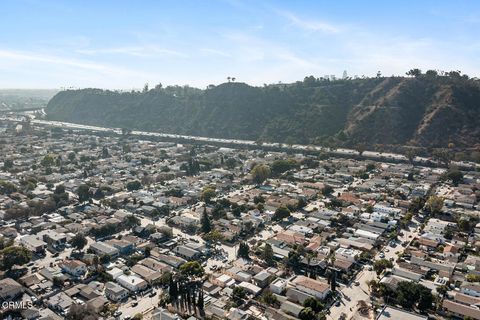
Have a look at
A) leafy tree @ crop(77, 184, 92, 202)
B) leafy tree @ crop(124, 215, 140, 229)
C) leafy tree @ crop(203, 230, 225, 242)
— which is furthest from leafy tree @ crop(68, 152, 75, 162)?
leafy tree @ crop(203, 230, 225, 242)

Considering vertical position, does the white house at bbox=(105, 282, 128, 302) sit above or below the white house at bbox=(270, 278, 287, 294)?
below

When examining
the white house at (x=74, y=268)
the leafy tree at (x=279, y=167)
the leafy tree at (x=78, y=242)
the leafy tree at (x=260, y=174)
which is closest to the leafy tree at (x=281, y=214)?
the leafy tree at (x=260, y=174)

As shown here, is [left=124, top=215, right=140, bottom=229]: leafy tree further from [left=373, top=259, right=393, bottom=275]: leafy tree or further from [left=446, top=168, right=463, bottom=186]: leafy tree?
[left=446, top=168, right=463, bottom=186]: leafy tree

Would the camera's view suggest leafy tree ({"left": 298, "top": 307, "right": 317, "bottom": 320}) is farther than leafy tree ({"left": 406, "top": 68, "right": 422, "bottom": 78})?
No

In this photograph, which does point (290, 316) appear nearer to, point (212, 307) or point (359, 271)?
point (212, 307)

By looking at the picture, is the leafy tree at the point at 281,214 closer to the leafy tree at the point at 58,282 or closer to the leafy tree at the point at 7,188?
the leafy tree at the point at 58,282

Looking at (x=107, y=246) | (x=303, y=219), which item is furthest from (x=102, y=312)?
(x=303, y=219)
